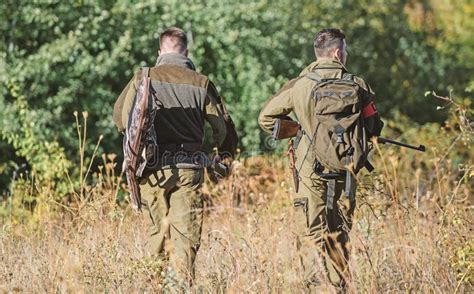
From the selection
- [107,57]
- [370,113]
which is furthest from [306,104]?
[107,57]

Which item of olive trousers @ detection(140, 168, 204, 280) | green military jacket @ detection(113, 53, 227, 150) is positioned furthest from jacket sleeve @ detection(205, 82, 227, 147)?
olive trousers @ detection(140, 168, 204, 280)

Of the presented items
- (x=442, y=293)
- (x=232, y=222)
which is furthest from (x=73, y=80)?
(x=442, y=293)

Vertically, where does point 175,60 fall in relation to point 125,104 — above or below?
above

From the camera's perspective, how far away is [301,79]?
19.5ft

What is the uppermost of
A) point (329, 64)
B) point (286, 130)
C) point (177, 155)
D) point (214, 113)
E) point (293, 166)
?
point (329, 64)

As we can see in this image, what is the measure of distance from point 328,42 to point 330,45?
0.02m

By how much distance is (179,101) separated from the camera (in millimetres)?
5938

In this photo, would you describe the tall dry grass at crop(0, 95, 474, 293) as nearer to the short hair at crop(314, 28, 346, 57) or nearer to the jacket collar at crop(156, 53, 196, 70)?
the short hair at crop(314, 28, 346, 57)

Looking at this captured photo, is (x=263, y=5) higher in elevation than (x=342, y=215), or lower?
higher

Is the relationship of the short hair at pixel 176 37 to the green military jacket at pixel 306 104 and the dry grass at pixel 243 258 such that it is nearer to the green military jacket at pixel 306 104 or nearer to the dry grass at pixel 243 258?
the green military jacket at pixel 306 104

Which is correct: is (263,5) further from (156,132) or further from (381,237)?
(156,132)

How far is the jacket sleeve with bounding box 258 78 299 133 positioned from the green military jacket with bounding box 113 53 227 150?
29 cm

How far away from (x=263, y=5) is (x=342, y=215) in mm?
6786

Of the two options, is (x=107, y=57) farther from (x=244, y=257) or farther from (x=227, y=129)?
(x=244, y=257)
